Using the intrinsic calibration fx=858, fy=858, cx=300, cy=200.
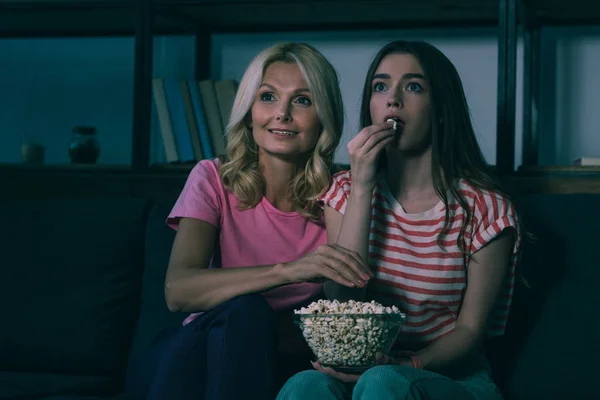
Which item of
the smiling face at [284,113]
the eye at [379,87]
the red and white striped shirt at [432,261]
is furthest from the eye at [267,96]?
the red and white striped shirt at [432,261]

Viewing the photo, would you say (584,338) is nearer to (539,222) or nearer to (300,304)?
(539,222)

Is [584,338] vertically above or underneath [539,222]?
underneath

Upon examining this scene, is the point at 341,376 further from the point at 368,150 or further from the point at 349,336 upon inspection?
the point at 368,150

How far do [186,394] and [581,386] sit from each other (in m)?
0.87

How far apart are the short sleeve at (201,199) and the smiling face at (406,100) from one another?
0.40m

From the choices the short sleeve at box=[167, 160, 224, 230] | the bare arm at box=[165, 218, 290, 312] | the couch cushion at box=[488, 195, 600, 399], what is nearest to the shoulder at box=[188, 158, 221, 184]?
the short sleeve at box=[167, 160, 224, 230]

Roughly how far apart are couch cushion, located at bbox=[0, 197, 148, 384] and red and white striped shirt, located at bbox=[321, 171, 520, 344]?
0.66 meters

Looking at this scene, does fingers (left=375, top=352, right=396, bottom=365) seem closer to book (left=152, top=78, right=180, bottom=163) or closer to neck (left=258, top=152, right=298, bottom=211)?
neck (left=258, top=152, right=298, bottom=211)

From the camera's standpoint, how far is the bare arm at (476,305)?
1.60m

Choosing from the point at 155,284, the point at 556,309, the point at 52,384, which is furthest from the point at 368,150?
the point at 52,384

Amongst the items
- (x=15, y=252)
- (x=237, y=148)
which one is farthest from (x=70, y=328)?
(x=237, y=148)

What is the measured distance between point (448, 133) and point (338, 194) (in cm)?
26

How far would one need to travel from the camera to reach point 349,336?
141cm

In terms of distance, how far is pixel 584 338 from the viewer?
184 centimetres
